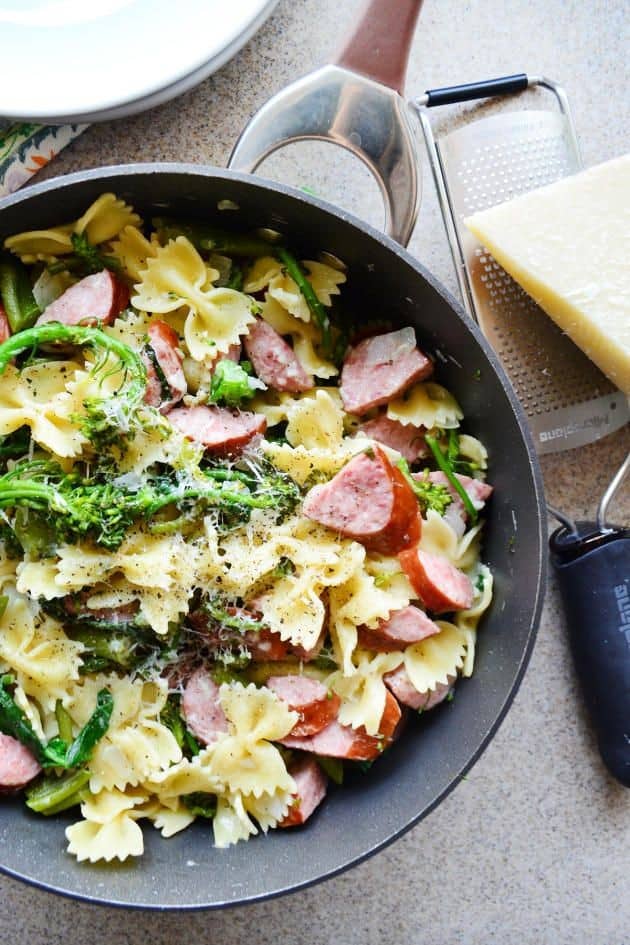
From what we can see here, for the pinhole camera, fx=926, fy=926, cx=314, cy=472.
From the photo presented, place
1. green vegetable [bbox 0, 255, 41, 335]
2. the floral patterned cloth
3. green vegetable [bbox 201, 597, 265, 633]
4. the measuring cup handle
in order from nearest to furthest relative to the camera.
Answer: green vegetable [bbox 201, 597, 265, 633]
green vegetable [bbox 0, 255, 41, 335]
the measuring cup handle
the floral patterned cloth

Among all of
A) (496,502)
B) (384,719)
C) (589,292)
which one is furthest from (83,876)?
(589,292)

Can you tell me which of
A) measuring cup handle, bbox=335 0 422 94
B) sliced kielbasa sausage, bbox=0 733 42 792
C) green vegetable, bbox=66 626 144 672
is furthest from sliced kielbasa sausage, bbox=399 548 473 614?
measuring cup handle, bbox=335 0 422 94

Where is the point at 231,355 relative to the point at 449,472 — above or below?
above

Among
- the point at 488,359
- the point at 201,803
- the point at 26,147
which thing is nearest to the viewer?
the point at 488,359

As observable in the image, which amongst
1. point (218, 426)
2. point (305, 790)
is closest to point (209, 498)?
point (218, 426)

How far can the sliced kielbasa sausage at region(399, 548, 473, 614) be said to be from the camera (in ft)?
7.77

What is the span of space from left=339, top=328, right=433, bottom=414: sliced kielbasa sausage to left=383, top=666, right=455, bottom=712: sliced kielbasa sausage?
2.35 feet

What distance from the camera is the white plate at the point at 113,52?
2.61 meters

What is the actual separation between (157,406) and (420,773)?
1184 mm

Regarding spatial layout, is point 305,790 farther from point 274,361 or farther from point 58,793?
point 274,361

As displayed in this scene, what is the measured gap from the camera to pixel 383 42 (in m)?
2.62

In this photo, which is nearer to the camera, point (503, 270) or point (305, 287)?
point (305, 287)

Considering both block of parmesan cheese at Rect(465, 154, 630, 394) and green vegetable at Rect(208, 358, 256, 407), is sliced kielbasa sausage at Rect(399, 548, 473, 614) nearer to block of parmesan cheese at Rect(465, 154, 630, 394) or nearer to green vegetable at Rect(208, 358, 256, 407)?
green vegetable at Rect(208, 358, 256, 407)

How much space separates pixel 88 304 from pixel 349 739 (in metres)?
1.32
